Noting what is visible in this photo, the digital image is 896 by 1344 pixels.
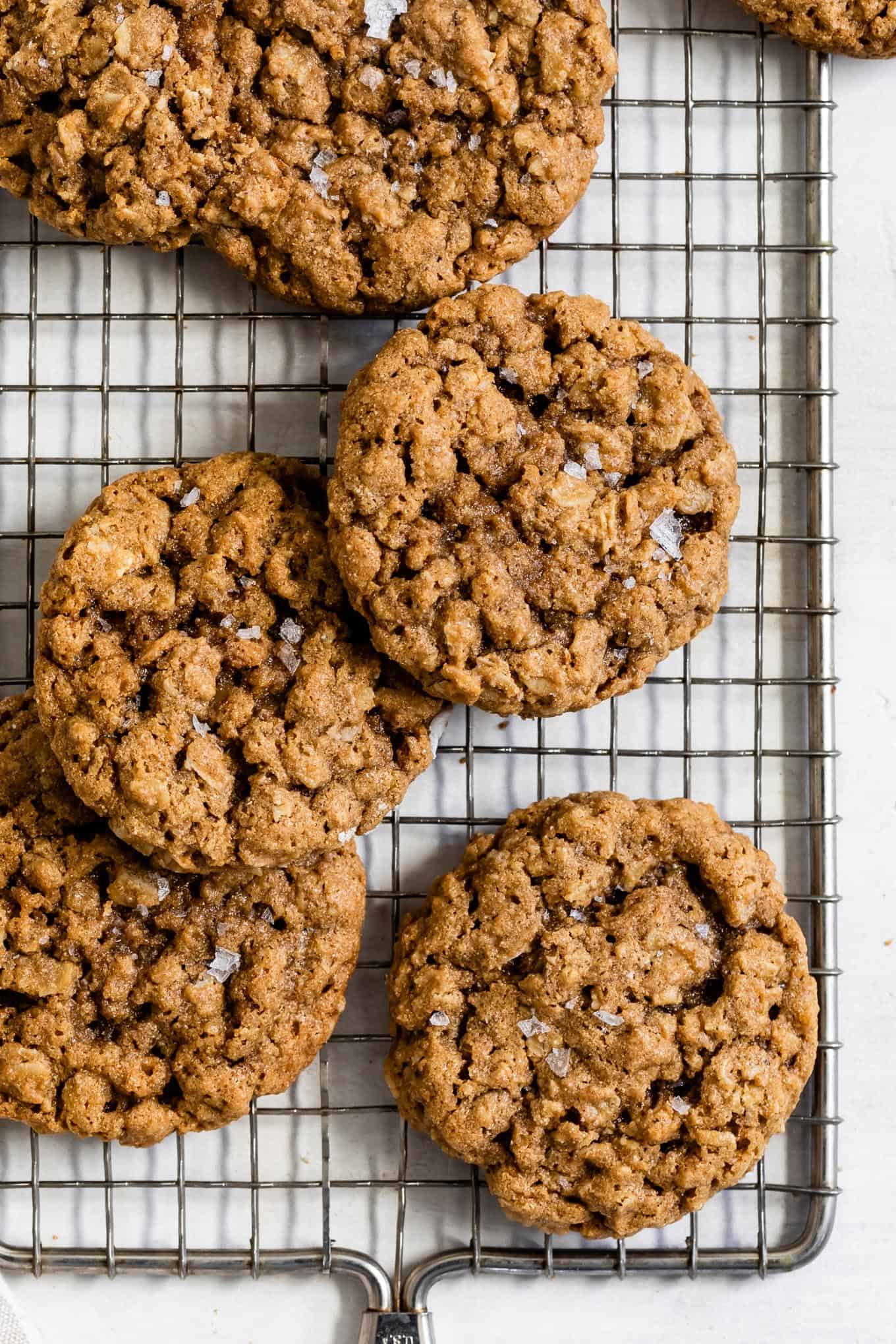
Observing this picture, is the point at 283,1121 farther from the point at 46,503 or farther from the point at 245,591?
the point at 46,503

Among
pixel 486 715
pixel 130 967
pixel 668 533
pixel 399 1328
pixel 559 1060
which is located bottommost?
pixel 399 1328

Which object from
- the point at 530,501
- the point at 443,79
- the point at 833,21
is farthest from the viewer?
the point at 833,21

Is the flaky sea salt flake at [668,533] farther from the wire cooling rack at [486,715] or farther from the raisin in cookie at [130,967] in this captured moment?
the raisin in cookie at [130,967]

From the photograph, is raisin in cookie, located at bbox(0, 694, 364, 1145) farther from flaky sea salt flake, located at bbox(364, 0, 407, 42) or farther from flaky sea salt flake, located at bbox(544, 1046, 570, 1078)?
flaky sea salt flake, located at bbox(364, 0, 407, 42)

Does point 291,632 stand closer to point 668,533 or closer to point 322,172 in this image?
point 668,533

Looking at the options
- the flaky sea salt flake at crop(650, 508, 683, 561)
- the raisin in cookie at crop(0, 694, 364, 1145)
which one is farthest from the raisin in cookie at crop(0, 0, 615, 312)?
the raisin in cookie at crop(0, 694, 364, 1145)

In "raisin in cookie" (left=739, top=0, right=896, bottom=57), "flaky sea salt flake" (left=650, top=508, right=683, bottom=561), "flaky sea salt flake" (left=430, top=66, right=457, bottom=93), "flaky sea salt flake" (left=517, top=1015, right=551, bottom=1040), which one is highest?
"raisin in cookie" (left=739, top=0, right=896, bottom=57)

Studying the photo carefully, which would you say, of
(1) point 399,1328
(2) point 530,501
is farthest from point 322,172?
(1) point 399,1328
